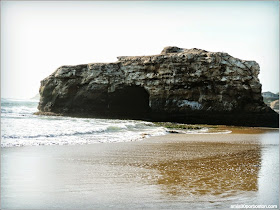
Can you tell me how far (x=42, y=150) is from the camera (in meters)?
8.03

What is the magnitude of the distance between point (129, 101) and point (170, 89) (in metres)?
4.87

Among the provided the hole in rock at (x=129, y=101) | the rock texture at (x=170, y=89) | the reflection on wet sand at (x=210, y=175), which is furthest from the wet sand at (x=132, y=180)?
the hole in rock at (x=129, y=101)

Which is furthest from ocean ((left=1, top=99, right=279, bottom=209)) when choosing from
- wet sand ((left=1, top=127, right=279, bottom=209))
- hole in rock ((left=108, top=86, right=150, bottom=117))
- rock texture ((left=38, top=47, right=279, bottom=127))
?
hole in rock ((left=108, top=86, right=150, bottom=117))

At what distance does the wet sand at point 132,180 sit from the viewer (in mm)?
3779

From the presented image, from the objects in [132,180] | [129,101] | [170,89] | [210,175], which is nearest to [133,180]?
[132,180]

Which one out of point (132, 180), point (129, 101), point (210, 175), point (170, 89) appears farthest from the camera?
point (129, 101)

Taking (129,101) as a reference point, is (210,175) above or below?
below

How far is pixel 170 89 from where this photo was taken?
104ft

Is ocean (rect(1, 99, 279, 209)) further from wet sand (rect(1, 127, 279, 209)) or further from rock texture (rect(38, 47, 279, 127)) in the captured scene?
rock texture (rect(38, 47, 279, 127))

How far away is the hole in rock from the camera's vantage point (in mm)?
33219

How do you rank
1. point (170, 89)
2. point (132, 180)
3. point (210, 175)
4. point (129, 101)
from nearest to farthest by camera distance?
point (132, 180) < point (210, 175) < point (170, 89) < point (129, 101)

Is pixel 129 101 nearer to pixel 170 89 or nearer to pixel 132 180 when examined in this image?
pixel 170 89

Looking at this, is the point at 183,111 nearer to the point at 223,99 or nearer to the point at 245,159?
the point at 223,99

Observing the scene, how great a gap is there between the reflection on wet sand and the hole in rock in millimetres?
25711
